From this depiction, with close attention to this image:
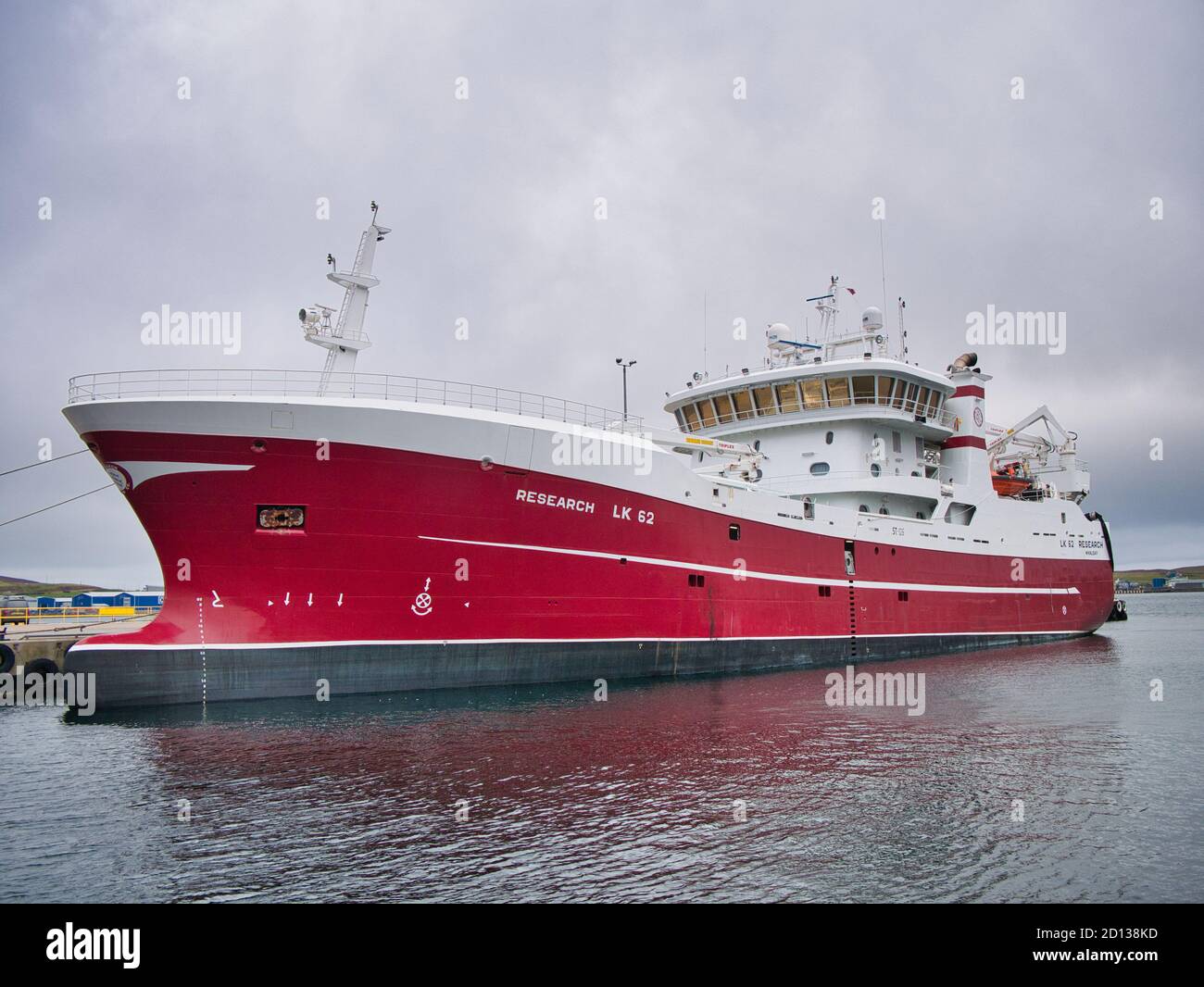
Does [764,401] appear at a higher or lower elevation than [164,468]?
higher

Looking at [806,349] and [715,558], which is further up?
[806,349]

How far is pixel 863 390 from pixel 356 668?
1678 cm

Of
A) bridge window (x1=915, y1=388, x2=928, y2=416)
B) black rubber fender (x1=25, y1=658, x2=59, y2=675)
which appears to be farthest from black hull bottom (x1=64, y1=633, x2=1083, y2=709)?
bridge window (x1=915, y1=388, x2=928, y2=416)

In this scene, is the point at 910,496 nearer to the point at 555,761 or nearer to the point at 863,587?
the point at 863,587

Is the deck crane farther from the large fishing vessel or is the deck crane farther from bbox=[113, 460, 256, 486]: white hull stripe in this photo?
bbox=[113, 460, 256, 486]: white hull stripe

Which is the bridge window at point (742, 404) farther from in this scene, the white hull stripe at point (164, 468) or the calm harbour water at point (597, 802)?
the white hull stripe at point (164, 468)

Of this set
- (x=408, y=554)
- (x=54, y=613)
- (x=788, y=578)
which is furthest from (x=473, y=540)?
(x=54, y=613)

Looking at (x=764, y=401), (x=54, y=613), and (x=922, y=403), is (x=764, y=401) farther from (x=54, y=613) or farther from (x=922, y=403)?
(x=54, y=613)

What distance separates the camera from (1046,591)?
30375mm

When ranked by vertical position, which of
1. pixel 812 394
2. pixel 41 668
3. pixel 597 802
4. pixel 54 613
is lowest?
pixel 597 802

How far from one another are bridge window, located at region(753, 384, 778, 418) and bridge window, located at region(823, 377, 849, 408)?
167 cm

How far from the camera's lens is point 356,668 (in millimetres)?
13914
